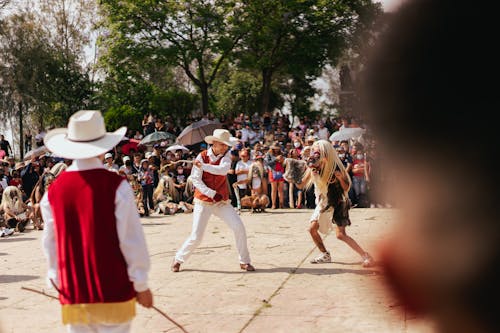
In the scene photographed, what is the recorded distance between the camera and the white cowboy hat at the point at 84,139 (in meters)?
3.67

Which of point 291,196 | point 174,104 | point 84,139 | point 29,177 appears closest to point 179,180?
point 291,196

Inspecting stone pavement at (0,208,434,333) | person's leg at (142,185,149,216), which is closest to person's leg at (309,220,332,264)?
stone pavement at (0,208,434,333)

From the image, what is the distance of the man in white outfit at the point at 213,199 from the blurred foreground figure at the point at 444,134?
22.5 ft

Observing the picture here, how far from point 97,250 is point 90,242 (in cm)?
6

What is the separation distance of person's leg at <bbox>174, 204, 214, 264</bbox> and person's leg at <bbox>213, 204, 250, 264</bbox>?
155 millimetres

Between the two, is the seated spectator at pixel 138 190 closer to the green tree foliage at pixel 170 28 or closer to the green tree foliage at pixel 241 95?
the green tree foliage at pixel 170 28

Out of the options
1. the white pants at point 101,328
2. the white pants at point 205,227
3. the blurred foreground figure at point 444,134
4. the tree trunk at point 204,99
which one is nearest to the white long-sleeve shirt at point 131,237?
the white pants at point 101,328

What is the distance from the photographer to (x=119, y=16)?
93.6 ft

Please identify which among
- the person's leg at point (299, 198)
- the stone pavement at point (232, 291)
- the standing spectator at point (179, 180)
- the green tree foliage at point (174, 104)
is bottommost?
the person's leg at point (299, 198)

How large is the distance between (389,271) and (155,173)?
16660 mm

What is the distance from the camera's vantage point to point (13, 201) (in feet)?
47.8

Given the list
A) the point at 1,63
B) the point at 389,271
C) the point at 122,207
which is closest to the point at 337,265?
the point at 122,207

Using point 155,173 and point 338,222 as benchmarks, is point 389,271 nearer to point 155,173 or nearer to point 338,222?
point 338,222

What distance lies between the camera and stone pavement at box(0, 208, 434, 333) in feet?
18.5
